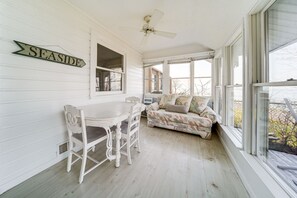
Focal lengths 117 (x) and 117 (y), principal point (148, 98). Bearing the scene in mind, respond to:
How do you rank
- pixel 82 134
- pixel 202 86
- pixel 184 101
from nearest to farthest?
pixel 82 134 < pixel 184 101 < pixel 202 86

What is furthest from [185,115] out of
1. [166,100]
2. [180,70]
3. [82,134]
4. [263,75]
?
[82,134]

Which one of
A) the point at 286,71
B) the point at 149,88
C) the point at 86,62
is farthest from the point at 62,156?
the point at 149,88

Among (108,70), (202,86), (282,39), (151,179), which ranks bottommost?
(151,179)

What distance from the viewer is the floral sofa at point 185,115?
106 inches

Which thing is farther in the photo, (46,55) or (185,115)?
(185,115)

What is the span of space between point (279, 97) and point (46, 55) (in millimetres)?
2759

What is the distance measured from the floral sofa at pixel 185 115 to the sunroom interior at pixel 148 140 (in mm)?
289

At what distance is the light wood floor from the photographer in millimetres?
1271

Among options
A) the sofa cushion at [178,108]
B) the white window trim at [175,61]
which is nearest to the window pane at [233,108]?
the sofa cushion at [178,108]

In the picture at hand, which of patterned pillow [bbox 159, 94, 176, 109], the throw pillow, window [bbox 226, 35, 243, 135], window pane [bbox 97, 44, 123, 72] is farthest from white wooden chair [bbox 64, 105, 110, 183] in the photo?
patterned pillow [bbox 159, 94, 176, 109]

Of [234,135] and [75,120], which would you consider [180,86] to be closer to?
[234,135]

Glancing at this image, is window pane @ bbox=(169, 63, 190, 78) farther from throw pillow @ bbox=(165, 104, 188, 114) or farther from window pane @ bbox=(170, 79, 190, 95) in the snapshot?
throw pillow @ bbox=(165, 104, 188, 114)

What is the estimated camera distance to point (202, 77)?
3803 mm

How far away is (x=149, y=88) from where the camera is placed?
477cm
